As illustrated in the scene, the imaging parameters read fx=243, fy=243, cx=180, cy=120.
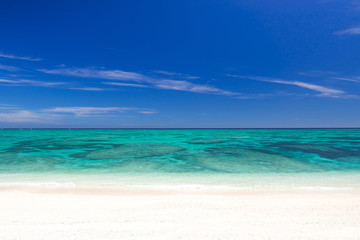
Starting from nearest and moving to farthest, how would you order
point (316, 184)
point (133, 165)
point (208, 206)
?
point (208, 206) → point (316, 184) → point (133, 165)

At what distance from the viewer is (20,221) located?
19.1ft

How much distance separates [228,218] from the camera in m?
6.10

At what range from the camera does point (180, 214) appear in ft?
21.1

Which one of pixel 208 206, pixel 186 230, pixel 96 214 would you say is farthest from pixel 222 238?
pixel 96 214

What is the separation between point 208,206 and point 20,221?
4.88 meters

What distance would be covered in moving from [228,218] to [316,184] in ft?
22.7

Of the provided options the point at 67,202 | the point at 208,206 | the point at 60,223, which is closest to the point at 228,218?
the point at 208,206

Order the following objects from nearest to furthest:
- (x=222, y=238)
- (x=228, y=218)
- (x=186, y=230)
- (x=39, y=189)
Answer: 1. (x=222, y=238)
2. (x=186, y=230)
3. (x=228, y=218)
4. (x=39, y=189)

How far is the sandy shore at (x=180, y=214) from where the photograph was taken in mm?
5105

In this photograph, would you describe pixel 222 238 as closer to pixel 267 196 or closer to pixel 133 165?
pixel 267 196

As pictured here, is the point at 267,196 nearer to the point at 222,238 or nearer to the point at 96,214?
the point at 222,238

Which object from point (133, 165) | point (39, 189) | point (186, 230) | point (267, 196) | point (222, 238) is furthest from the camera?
point (133, 165)

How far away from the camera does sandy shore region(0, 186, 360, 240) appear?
5.11 m

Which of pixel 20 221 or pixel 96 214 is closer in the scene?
pixel 20 221
